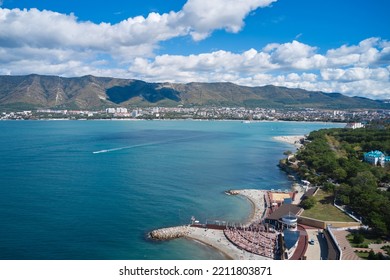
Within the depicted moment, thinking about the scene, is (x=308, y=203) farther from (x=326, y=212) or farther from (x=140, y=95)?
(x=140, y=95)

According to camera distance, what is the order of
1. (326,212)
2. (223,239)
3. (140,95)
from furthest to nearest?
(140,95), (326,212), (223,239)

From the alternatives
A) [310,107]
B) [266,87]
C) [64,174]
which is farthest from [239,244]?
[266,87]

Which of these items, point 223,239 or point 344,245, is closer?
point 344,245

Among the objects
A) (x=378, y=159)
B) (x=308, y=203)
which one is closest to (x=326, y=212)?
(x=308, y=203)

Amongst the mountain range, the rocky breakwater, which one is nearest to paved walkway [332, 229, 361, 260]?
the rocky breakwater

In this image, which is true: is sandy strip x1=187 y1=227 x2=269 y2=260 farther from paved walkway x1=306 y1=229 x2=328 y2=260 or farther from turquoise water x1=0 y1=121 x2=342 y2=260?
paved walkway x1=306 y1=229 x2=328 y2=260

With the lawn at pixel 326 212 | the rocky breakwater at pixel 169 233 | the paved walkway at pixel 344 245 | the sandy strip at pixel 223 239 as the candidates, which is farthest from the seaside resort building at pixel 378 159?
the rocky breakwater at pixel 169 233
